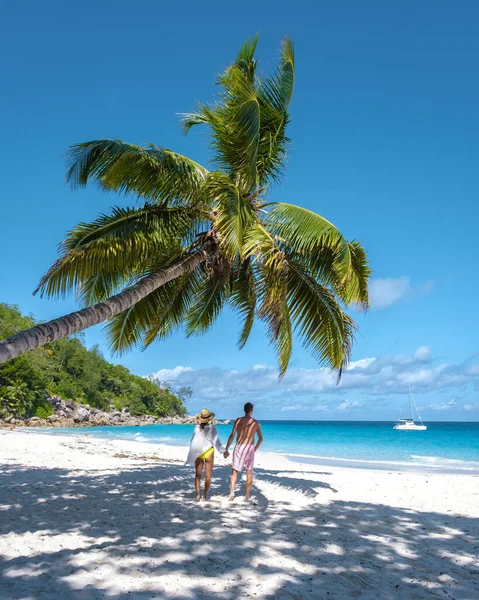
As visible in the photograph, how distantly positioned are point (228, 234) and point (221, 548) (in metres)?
4.60

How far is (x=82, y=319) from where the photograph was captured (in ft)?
20.9

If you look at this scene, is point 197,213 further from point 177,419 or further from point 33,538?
point 177,419

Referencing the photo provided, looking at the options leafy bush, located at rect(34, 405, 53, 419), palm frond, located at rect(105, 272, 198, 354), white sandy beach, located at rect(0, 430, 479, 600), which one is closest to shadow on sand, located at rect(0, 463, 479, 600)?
white sandy beach, located at rect(0, 430, 479, 600)

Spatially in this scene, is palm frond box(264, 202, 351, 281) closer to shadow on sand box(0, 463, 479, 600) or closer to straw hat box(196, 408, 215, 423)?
straw hat box(196, 408, 215, 423)

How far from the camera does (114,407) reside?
76.3m

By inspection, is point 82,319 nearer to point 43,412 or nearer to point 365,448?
point 365,448

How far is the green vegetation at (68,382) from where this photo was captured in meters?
47.6

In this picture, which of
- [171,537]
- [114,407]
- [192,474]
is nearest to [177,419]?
[114,407]

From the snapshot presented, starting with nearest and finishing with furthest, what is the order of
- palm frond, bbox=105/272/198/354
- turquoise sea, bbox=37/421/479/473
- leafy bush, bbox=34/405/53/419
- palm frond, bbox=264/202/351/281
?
palm frond, bbox=264/202/351/281
palm frond, bbox=105/272/198/354
turquoise sea, bbox=37/421/479/473
leafy bush, bbox=34/405/53/419

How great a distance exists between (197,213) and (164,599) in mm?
6903

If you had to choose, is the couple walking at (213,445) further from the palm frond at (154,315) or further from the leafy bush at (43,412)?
the leafy bush at (43,412)

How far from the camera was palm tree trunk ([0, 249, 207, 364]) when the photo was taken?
5.23 metres

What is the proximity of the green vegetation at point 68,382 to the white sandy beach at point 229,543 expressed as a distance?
41547 millimetres

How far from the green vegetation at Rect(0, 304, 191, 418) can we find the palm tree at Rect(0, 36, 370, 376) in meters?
40.8
